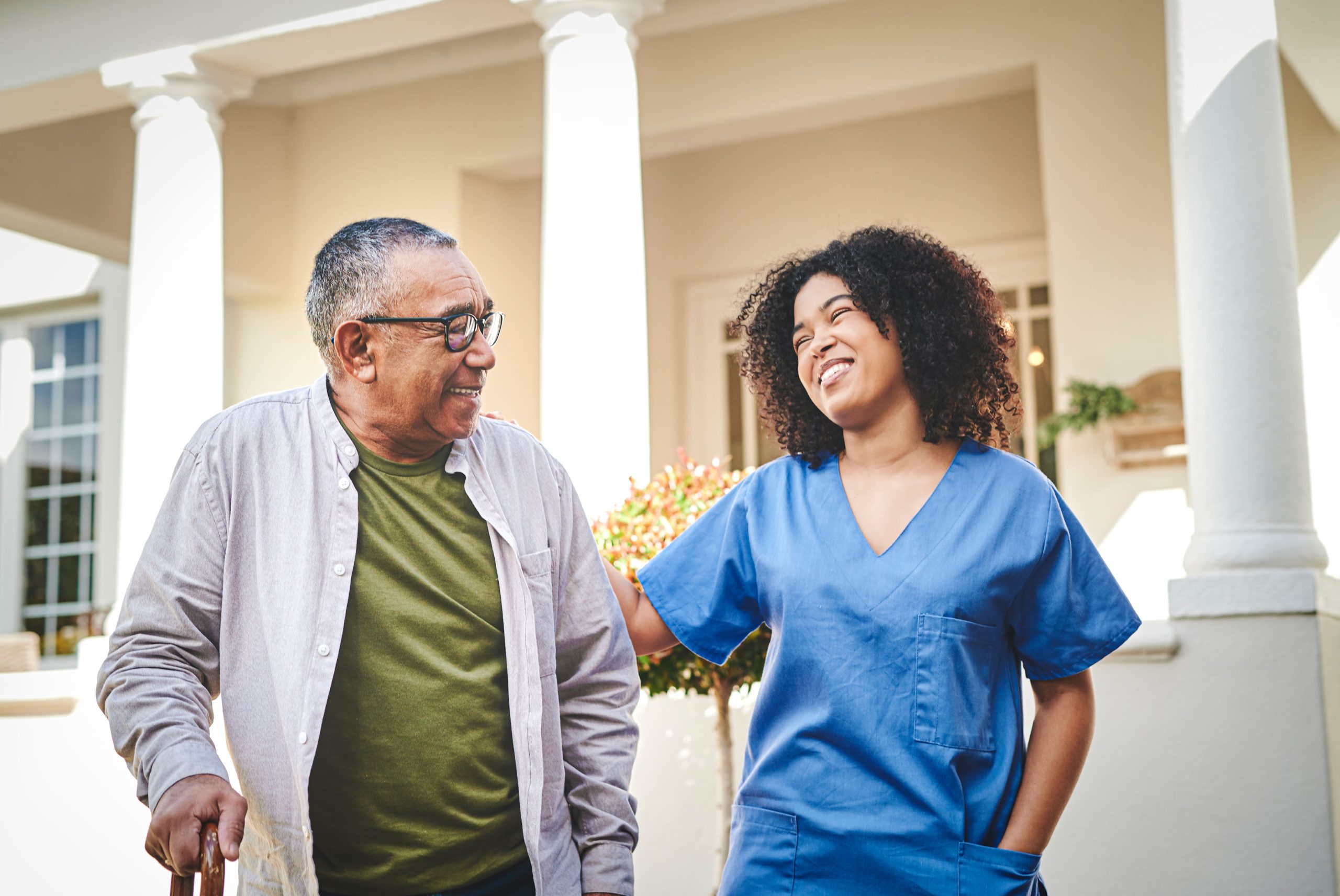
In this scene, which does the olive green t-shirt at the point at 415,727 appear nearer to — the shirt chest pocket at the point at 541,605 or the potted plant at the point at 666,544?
the shirt chest pocket at the point at 541,605

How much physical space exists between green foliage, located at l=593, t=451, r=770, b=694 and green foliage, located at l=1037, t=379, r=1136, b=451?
8.69ft

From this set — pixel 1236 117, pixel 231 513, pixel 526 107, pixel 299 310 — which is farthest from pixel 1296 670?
pixel 299 310

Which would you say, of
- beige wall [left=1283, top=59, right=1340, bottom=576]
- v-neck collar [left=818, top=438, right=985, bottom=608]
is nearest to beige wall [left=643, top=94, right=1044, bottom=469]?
beige wall [left=1283, top=59, right=1340, bottom=576]

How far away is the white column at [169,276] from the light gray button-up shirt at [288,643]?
4.62 m

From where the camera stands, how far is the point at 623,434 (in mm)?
5238

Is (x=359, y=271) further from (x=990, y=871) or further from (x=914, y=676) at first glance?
(x=990, y=871)

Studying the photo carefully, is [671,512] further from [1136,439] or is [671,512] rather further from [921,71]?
[921,71]

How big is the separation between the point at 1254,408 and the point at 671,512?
1.87 meters

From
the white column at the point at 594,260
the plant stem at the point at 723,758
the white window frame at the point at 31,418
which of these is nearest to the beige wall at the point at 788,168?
the white window frame at the point at 31,418

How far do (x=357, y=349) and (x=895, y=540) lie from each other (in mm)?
864

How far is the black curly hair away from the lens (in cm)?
215

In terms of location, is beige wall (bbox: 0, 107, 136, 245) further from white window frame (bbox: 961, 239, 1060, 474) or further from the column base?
the column base

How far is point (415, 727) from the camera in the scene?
1781 millimetres

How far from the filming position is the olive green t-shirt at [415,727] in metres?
1.77
